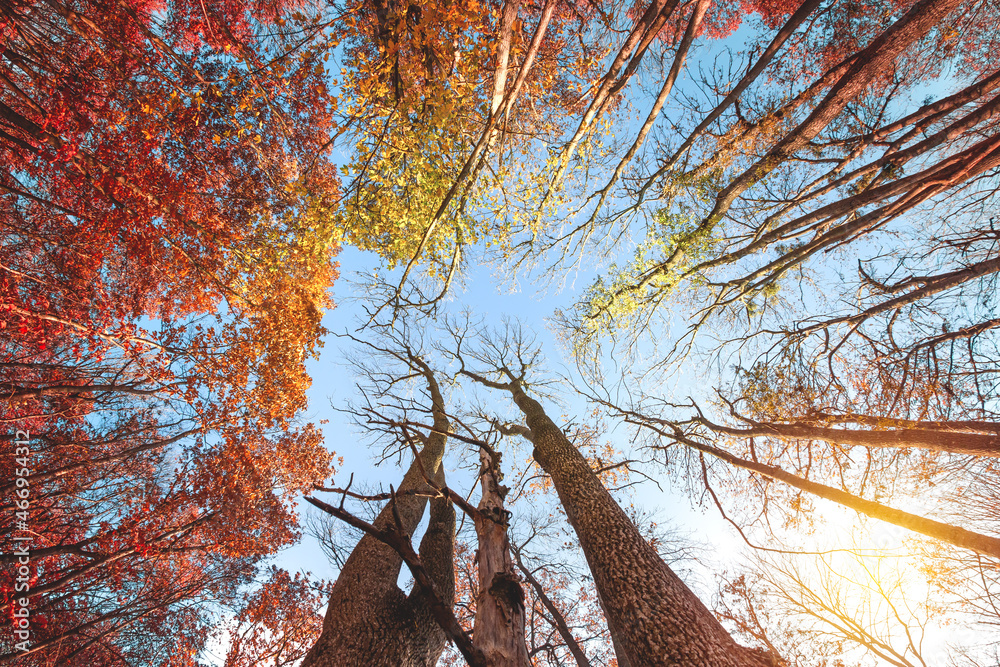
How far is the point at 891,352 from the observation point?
5.19 metres

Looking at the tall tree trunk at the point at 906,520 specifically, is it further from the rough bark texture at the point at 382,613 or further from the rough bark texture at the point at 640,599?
the rough bark texture at the point at 382,613

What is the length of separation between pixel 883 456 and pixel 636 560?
173 inches

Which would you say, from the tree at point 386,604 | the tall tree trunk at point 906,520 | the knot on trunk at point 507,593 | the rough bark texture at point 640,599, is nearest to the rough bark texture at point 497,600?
the knot on trunk at point 507,593

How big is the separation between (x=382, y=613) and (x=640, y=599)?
298cm

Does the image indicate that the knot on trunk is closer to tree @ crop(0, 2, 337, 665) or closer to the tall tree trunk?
the tall tree trunk

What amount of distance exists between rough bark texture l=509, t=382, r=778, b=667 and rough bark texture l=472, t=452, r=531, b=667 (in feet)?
3.19

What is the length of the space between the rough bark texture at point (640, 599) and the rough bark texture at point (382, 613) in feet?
5.80

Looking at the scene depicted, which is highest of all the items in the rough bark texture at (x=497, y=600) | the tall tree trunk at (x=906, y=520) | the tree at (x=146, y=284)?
the tree at (x=146, y=284)

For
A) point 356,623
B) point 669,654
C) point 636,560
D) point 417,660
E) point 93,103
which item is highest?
point 93,103

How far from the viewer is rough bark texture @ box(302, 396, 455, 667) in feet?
12.2

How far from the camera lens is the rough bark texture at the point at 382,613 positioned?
3.73 meters

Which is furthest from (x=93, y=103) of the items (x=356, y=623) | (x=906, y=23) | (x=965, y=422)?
(x=965, y=422)

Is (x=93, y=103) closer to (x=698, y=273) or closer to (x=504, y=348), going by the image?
(x=504, y=348)

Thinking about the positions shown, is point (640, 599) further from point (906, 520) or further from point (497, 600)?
point (906, 520)
